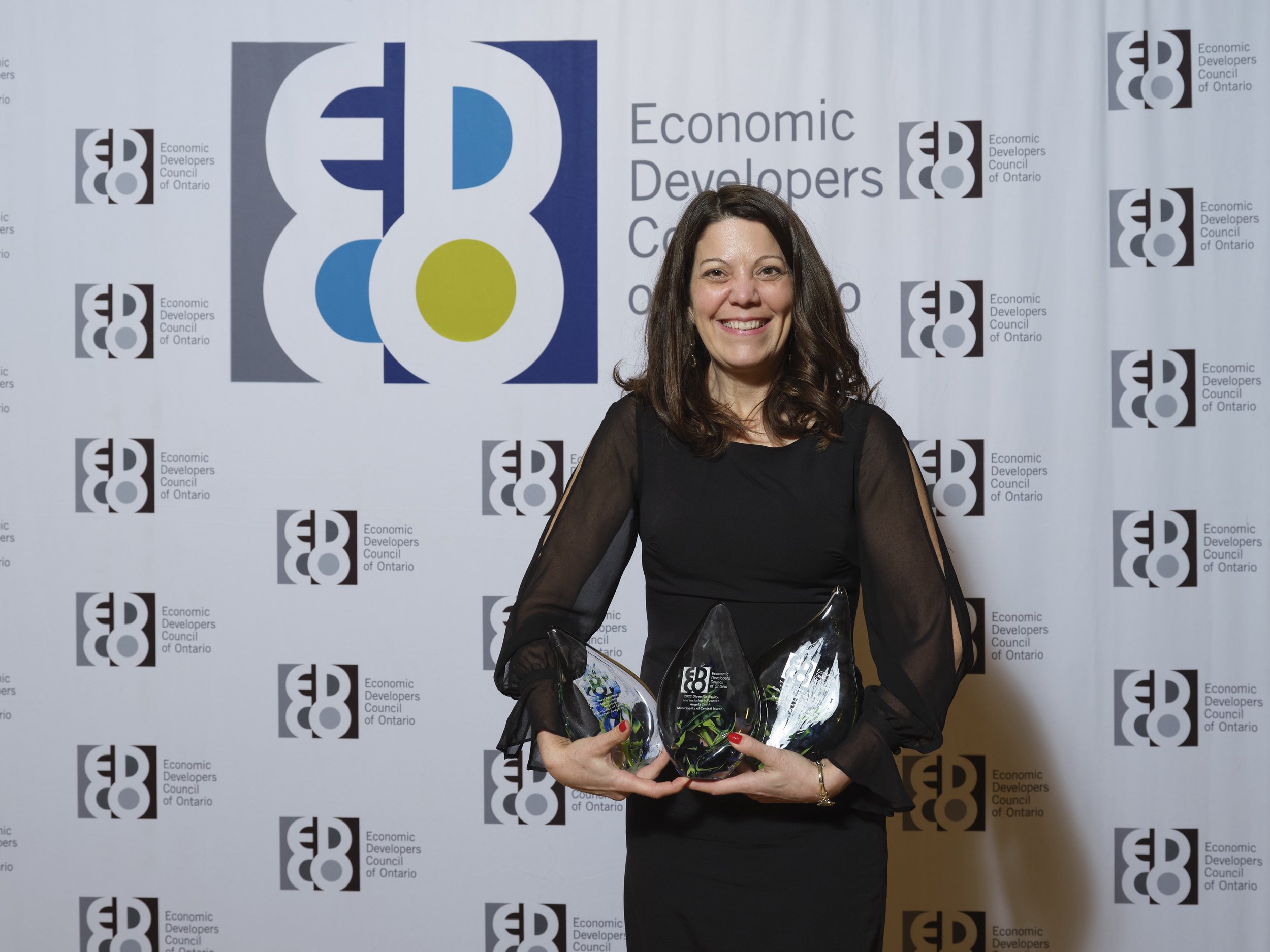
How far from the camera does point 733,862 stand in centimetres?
126

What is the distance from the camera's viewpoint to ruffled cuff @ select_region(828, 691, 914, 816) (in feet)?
3.68

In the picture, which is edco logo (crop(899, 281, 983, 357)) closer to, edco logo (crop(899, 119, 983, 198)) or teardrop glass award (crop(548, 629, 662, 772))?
edco logo (crop(899, 119, 983, 198))

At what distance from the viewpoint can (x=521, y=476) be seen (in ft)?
7.27

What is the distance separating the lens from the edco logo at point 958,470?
217cm

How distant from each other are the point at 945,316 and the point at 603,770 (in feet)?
4.74

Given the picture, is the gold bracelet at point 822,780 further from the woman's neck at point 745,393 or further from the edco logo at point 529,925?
the edco logo at point 529,925

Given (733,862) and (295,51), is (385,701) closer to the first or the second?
(733,862)

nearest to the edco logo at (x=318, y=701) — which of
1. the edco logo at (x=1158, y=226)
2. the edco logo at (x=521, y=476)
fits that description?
the edco logo at (x=521, y=476)

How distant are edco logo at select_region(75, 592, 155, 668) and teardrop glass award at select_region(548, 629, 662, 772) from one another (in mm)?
1444

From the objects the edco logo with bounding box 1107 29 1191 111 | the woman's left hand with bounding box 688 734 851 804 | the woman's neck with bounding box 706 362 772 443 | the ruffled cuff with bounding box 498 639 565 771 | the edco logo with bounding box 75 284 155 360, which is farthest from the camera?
the edco logo with bounding box 75 284 155 360

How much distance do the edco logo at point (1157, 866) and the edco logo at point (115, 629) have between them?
220 centimetres

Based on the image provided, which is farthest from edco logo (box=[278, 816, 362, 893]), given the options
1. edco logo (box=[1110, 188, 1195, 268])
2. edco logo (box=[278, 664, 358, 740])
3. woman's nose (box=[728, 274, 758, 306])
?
edco logo (box=[1110, 188, 1195, 268])

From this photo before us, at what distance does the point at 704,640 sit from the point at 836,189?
53.5 inches

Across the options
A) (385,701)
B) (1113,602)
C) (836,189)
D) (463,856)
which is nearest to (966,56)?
(836,189)
